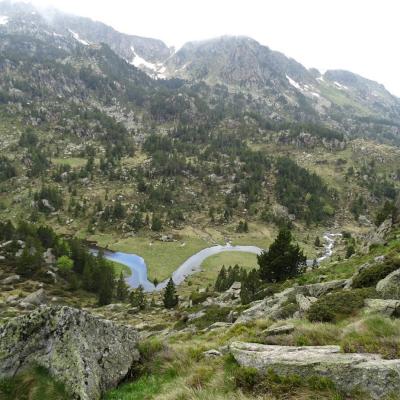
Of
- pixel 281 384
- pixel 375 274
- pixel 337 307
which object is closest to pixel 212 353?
pixel 281 384

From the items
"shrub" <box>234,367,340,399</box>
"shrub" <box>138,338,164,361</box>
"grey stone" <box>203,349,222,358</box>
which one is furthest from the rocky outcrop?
"shrub" <box>234,367,340,399</box>

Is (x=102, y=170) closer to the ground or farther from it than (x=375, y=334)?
closer to the ground

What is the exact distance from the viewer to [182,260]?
386ft

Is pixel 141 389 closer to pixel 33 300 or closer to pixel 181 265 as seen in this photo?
pixel 33 300

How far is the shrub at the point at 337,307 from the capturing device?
17.4 m

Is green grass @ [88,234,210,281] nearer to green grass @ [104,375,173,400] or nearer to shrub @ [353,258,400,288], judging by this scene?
shrub @ [353,258,400,288]

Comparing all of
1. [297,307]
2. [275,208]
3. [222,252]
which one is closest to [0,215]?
[222,252]

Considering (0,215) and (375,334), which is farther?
(0,215)

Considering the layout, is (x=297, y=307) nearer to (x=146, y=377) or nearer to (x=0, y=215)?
(x=146, y=377)

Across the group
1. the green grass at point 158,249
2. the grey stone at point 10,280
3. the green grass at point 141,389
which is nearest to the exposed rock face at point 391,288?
the green grass at point 141,389

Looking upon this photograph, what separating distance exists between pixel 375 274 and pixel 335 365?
55.1 ft

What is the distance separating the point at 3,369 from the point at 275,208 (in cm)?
16672

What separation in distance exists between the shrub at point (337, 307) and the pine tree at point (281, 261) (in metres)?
37.9

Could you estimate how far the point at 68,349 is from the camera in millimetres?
12648
